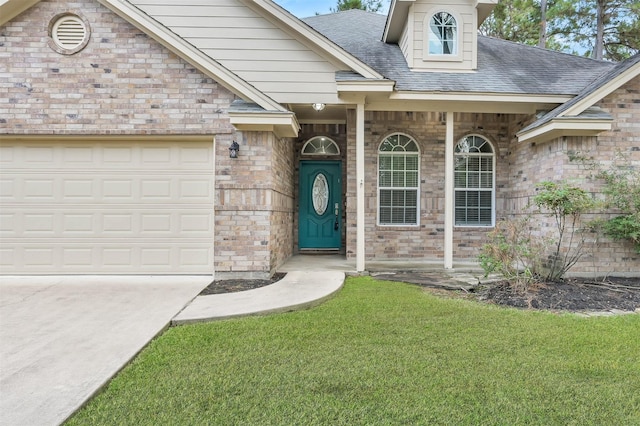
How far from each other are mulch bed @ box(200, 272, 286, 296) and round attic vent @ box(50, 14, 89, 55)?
167 inches

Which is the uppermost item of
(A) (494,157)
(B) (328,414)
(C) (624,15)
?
(C) (624,15)

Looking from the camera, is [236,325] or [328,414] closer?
[328,414]

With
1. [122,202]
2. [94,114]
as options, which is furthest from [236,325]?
[94,114]

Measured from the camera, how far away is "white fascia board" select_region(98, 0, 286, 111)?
5.43 metres

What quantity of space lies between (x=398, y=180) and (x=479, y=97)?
2.31 metres

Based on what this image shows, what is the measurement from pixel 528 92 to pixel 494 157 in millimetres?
1726

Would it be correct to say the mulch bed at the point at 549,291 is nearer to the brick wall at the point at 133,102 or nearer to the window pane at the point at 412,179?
the brick wall at the point at 133,102

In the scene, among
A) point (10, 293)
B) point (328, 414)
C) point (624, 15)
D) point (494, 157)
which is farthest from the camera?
point (624, 15)

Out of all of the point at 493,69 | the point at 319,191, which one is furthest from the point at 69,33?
the point at 493,69

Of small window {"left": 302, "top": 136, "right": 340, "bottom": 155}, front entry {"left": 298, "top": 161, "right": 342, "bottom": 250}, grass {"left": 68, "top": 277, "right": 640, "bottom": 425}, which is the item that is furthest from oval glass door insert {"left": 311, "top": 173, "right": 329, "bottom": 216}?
grass {"left": 68, "top": 277, "right": 640, "bottom": 425}

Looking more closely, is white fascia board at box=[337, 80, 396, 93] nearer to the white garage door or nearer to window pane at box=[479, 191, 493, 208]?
the white garage door

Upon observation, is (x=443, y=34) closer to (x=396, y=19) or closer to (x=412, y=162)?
(x=396, y=19)

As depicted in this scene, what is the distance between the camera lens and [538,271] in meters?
5.84

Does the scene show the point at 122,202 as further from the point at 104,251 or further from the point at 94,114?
the point at 94,114
